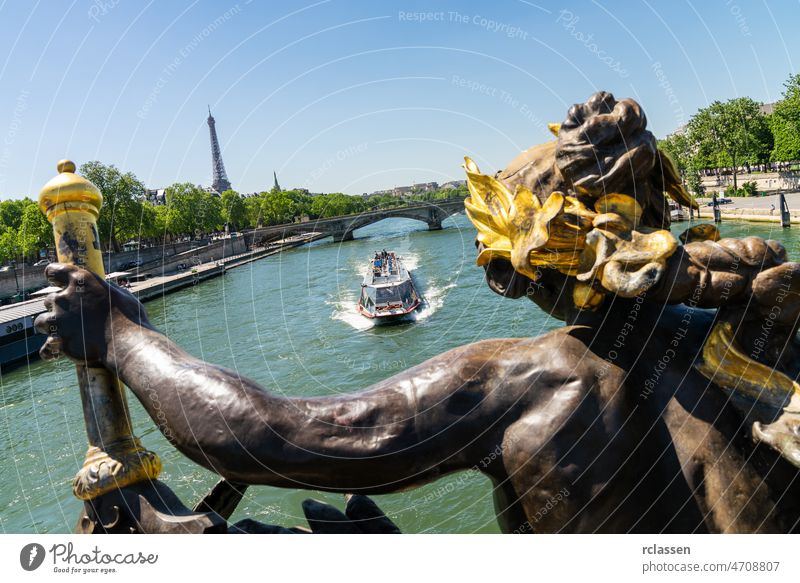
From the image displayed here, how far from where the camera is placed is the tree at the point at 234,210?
5254 centimetres

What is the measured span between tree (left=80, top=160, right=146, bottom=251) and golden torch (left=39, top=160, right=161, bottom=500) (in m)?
31.7

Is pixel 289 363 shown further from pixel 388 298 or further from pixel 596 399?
pixel 596 399

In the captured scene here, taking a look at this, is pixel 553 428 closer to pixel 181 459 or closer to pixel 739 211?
pixel 181 459

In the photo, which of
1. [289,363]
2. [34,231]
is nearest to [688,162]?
[289,363]

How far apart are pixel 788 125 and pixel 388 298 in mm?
28978

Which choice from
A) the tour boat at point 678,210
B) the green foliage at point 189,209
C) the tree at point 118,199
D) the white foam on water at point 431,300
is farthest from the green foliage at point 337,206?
the tour boat at point 678,210

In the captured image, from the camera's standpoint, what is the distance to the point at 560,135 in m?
1.69

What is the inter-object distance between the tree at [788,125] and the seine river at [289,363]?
12.0 meters

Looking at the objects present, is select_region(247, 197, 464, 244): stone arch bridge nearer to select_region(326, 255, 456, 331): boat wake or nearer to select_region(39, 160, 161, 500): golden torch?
select_region(326, 255, 456, 331): boat wake

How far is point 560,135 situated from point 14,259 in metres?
41.4

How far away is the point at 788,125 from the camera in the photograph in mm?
36062

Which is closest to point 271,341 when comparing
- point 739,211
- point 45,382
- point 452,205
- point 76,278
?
point 45,382

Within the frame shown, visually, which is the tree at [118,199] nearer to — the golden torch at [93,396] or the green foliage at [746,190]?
the golden torch at [93,396]
